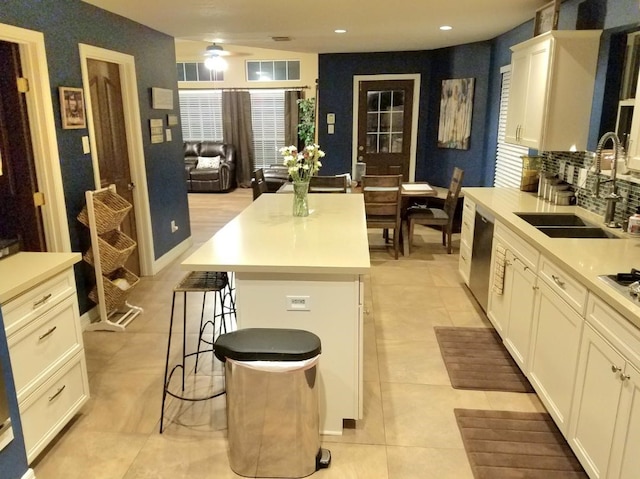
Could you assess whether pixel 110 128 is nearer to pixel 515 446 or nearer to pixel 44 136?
pixel 44 136

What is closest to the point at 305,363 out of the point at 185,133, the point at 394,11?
the point at 394,11

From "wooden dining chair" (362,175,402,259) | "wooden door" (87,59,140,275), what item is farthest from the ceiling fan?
"wooden dining chair" (362,175,402,259)

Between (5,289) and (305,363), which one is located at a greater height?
(5,289)

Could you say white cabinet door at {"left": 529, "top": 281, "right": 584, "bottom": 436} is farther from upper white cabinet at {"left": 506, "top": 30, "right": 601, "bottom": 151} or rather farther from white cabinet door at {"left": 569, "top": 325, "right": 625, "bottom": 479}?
upper white cabinet at {"left": 506, "top": 30, "right": 601, "bottom": 151}

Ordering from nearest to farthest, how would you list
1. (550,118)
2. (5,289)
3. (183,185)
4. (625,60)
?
(5,289)
(625,60)
(550,118)
(183,185)

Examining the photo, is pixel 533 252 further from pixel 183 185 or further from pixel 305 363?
pixel 183 185

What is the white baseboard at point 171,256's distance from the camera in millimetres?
4818

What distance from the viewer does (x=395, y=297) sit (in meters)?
4.16

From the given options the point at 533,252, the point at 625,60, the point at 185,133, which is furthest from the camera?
the point at 185,133

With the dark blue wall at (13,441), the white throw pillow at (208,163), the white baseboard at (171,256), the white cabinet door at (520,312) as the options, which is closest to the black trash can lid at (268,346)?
the dark blue wall at (13,441)

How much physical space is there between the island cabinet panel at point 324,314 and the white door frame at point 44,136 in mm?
1738

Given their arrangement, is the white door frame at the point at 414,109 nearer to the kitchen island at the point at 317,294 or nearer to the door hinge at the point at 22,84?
the door hinge at the point at 22,84

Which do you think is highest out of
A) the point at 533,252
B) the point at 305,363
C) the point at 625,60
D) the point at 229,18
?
the point at 229,18

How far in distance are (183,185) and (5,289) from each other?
377 centimetres
